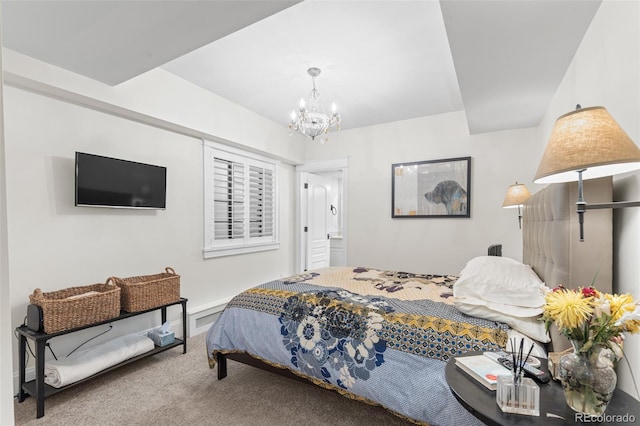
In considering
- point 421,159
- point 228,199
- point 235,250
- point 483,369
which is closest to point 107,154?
point 228,199

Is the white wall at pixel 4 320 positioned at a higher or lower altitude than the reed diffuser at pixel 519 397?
higher

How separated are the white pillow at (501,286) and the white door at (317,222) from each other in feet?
11.0

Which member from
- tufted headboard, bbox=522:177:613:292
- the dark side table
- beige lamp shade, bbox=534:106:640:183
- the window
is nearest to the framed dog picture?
the window

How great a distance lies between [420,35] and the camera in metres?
2.39

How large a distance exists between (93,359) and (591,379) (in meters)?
2.87

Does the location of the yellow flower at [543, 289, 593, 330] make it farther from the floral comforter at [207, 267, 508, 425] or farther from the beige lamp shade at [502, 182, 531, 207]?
the beige lamp shade at [502, 182, 531, 207]

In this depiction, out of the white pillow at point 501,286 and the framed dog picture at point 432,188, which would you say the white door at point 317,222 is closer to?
the framed dog picture at point 432,188

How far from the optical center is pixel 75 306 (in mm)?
2230

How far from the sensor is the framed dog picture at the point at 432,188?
4016 millimetres

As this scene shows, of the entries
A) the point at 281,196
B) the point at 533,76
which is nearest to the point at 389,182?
the point at 281,196

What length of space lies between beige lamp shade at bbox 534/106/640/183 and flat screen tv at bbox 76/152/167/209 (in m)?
2.95

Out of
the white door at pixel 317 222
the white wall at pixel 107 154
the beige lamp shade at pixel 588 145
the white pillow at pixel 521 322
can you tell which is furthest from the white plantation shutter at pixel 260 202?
the beige lamp shade at pixel 588 145

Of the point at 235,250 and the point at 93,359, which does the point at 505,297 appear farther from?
the point at 235,250

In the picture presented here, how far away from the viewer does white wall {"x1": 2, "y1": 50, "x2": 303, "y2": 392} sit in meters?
2.30
